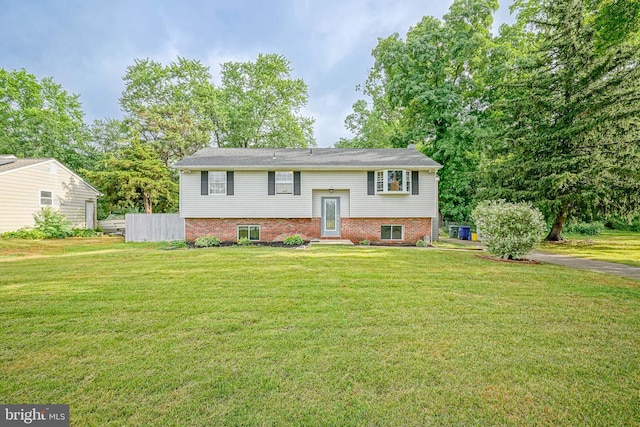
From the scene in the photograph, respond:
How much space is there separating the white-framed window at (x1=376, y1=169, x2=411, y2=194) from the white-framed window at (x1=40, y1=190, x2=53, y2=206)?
19.6 m

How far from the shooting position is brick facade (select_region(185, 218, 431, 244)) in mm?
13812

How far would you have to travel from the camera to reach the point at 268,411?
7.04 feet

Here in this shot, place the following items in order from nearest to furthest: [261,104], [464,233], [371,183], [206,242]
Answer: [206,242]
[371,183]
[464,233]
[261,104]

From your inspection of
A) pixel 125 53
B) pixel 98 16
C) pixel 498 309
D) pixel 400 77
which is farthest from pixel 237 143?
pixel 498 309

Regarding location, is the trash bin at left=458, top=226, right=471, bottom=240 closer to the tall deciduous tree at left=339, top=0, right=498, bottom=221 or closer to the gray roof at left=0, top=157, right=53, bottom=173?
the tall deciduous tree at left=339, top=0, right=498, bottom=221

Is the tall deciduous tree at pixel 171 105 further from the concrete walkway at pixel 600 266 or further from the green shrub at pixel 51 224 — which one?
the concrete walkway at pixel 600 266

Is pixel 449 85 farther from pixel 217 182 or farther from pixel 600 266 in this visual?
pixel 217 182

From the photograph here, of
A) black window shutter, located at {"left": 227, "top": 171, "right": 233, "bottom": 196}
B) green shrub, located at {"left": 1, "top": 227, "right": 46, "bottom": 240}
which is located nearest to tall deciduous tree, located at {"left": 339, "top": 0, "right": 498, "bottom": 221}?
black window shutter, located at {"left": 227, "top": 171, "right": 233, "bottom": 196}

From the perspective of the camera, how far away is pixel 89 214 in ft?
64.5

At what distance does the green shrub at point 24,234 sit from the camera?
14.3 metres

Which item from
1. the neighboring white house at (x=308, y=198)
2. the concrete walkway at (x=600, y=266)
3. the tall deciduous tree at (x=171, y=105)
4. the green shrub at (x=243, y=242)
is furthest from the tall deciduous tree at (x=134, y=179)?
the concrete walkway at (x=600, y=266)

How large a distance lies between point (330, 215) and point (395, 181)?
3.63 meters

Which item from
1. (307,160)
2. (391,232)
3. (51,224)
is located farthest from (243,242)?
(51,224)

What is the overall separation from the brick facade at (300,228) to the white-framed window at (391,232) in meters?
0.19
